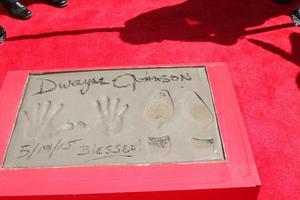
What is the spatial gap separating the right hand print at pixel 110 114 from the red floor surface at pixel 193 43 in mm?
682

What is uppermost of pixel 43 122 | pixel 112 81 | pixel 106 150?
pixel 112 81

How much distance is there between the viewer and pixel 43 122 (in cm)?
181

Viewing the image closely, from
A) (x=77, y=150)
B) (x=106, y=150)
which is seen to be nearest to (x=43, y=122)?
(x=77, y=150)

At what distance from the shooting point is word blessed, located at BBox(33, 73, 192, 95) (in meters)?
1.98

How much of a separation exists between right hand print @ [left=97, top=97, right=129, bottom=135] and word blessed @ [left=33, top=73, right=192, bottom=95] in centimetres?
12

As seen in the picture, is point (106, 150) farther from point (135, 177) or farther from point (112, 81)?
point (112, 81)

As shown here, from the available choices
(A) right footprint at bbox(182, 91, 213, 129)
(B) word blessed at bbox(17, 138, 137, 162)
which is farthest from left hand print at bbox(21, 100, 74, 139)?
(A) right footprint at bbox(182, 91, 213, 129)

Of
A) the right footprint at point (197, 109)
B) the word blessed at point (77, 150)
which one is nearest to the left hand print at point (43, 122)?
the word blessed at point (77, 150)

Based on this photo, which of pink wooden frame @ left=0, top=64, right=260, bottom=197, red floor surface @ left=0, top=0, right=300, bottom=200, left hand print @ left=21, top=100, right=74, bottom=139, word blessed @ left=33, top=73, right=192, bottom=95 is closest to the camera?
pink wooden frame @ left=0, top=64, right=260, bottom=197

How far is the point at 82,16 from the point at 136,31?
0.45m

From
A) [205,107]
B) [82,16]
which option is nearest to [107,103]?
[205,107]

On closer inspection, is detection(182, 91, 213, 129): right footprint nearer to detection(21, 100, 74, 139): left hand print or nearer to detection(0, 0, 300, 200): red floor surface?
detection(0, 0, 300, 200): red floor surface

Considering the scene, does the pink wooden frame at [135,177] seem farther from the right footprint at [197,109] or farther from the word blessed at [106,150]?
the right footprint at [197,109]

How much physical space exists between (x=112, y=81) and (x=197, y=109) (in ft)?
1.50
